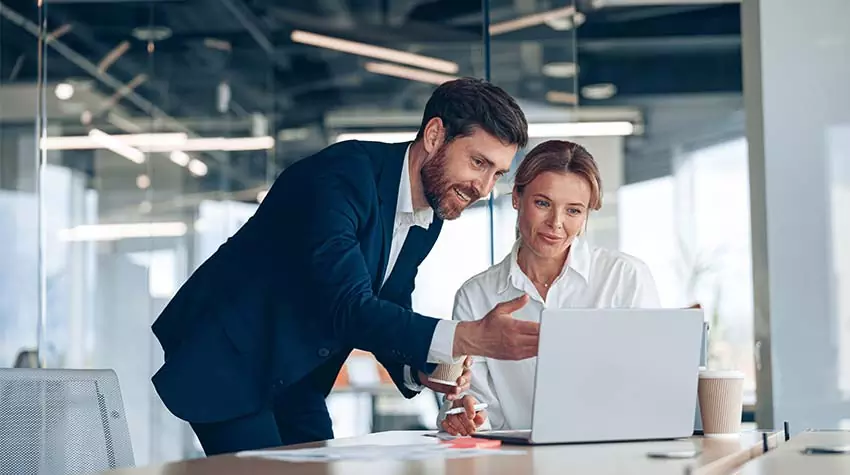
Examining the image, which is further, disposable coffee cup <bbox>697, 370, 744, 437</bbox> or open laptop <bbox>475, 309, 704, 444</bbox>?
disposable coffee cup <bbox>697, 370, 744, 437</bbox>

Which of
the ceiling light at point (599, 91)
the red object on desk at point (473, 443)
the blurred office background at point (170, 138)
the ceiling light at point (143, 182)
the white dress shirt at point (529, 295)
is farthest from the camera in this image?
the ceiling light at point (599, 91)

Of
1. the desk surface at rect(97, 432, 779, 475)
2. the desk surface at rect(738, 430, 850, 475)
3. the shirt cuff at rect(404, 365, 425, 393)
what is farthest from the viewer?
the shirt cuff at rect(404, 365, 425, 393)

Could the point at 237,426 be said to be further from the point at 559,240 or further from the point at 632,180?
the point at 632,180

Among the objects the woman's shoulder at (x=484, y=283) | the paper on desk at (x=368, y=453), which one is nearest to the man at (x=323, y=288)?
the woman's shoulder at (x=484, y=283)

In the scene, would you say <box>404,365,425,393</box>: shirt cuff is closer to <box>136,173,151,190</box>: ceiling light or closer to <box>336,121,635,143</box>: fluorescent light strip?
<box>336,121,635,143</box>: fluorescent light strip

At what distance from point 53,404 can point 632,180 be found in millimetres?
7769

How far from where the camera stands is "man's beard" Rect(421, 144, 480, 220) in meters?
2.97

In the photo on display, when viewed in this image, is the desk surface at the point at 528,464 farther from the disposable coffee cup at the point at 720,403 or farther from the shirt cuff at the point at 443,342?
the disposable coffee cup at the point at 720,403

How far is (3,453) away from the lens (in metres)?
2.29

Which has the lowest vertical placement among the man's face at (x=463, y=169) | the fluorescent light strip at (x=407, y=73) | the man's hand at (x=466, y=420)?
the man's hand at (x=466, y=420)

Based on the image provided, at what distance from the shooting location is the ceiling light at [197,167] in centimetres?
746

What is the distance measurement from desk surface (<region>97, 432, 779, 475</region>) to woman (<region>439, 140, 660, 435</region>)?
67cm

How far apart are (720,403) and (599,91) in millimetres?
7254

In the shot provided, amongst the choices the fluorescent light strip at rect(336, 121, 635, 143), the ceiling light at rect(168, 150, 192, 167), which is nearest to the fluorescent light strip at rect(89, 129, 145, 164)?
the ceiling light at rect(168, 150, 192, 167)
